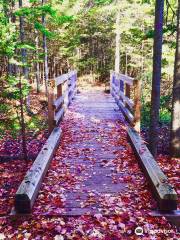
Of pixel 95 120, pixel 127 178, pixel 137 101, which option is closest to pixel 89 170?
pixel 127 178

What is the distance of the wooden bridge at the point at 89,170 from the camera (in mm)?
4348

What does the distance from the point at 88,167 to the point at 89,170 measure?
0.54 feet

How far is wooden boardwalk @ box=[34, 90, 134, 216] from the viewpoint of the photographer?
4605 mm

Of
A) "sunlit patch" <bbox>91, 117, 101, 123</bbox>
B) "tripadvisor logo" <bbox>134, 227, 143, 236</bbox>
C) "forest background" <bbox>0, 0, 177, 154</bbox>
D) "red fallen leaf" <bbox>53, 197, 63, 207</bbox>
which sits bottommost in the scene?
"tripadvisor logo" <bbox>134, 227, 143, 236</bbox>

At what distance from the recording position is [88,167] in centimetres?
619

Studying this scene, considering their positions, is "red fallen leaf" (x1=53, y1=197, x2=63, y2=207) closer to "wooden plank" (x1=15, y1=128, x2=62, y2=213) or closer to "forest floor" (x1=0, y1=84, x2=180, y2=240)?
"forest floor" (x1=0, y1=84, x2=180, y2=240)

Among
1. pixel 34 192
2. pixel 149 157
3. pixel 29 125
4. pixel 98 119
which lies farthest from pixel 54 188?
pixel 29 125

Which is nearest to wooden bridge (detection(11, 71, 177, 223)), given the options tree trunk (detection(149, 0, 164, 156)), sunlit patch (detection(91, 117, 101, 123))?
sunlit patch (detection(91, 117, 101, 123))

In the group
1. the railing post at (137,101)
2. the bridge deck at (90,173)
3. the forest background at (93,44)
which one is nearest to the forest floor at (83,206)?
the bridge deck at (90,173)

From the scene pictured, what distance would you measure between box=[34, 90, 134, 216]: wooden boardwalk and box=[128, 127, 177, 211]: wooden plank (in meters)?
0.51

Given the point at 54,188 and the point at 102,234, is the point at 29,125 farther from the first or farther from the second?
the point at 102,234

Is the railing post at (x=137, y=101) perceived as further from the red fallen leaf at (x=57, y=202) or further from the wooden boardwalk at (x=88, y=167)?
the red fallen leaf at (x=57, y=202)

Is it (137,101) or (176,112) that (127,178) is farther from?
(176,112)

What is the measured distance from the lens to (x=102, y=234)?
3758 millimetres
